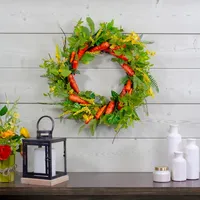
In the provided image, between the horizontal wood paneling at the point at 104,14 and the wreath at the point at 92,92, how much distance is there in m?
0.08

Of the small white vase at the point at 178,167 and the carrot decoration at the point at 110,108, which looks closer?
the small white vase at the point at 178,167

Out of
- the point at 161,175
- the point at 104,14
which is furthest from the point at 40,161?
the point at 104,14

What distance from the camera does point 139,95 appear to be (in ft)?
6.15

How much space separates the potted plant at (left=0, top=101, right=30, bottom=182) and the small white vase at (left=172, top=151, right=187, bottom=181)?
0.63 meters

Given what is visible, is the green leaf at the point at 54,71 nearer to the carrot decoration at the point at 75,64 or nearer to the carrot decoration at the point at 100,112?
the carrot decoration at the point at 75,64

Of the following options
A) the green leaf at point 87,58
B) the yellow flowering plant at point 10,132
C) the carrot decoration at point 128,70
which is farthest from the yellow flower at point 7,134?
the carrot decoration at point 128,70

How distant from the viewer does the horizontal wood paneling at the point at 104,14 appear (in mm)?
1982

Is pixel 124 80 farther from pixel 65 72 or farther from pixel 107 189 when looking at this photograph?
pixel 107 189

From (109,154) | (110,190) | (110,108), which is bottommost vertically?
(110,190)

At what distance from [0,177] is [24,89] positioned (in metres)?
0.44

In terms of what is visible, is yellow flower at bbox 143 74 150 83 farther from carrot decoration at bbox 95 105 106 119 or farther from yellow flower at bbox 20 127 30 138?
yellow flower at bbox 20 127 30 138

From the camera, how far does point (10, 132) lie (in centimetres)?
175

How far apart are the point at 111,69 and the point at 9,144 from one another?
57 centimetres

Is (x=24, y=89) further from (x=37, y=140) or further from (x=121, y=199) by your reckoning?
(x=121, y=199)
